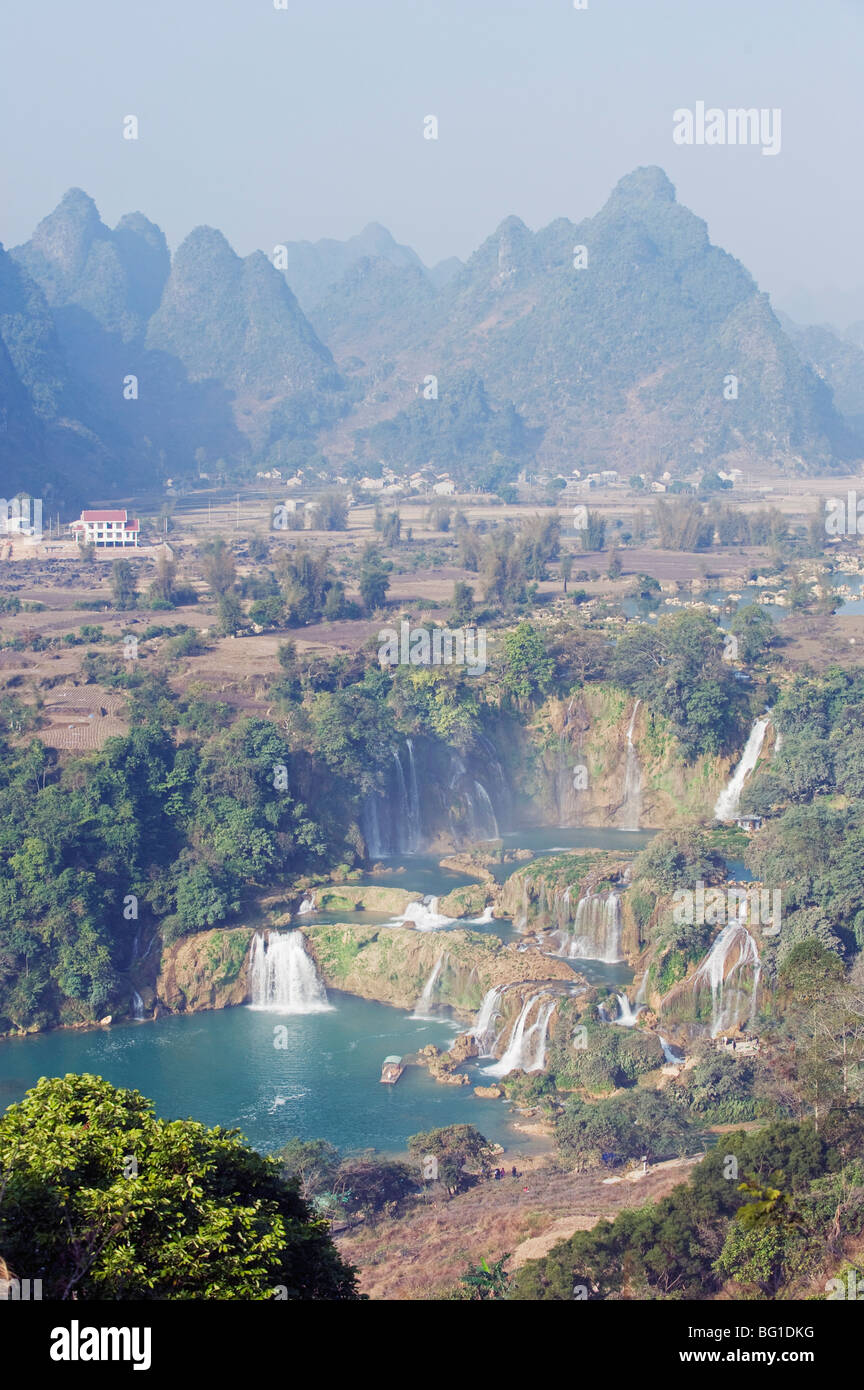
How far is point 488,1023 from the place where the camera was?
28438 mm

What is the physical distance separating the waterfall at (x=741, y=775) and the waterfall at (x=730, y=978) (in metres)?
10.8

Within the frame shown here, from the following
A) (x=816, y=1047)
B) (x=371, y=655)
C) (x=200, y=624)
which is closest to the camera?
(x=816, y=1047)

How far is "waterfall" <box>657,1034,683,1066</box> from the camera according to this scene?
1053 inches

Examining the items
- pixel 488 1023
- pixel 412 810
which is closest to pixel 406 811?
pixel 412 810

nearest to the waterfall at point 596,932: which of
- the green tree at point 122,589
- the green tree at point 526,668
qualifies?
the green tree at point 526,668

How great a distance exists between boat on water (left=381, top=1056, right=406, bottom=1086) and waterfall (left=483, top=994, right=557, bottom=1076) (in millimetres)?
1616

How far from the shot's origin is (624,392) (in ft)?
443

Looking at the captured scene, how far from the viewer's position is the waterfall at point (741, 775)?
131ft

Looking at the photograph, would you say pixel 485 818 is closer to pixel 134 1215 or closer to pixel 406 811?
pixel 406 811

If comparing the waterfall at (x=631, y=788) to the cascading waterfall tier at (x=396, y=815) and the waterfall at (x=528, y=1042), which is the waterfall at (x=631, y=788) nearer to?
the cascading waterfall tier at (x=396, y=815)

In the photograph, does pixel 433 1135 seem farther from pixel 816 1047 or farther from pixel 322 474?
pixel 322 474

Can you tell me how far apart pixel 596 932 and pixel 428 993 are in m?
3.91

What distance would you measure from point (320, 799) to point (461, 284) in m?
131
